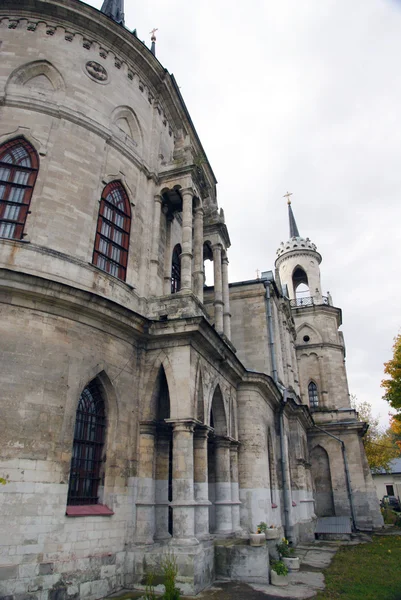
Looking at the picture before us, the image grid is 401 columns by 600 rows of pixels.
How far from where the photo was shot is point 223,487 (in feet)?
45.0

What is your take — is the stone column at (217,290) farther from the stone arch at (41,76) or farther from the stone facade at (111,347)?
the stone arch at (41,76)

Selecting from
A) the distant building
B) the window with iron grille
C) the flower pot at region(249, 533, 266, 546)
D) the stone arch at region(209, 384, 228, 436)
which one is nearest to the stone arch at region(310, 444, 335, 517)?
the stone arch at region(209, 384, 228, 436)

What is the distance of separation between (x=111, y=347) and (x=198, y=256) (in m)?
5.59

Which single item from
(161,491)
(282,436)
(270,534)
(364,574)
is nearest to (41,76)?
(161,491)

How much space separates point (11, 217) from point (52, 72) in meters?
5.03

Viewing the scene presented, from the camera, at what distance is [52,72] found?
12641 millimetres

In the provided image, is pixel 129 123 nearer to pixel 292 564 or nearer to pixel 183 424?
pixel 183 424

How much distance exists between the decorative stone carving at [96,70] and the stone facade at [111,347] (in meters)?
0.04

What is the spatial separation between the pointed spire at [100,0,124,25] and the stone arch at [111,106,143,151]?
9.11 metres

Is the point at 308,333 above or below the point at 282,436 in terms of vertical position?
above

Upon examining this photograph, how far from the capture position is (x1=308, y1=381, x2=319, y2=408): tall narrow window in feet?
105

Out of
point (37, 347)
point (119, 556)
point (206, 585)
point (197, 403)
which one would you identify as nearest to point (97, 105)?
point (37, 347)

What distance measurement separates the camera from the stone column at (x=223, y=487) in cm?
1326

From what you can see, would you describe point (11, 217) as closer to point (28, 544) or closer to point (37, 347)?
point (37, 347)
